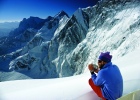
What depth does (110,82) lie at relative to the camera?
3.89m

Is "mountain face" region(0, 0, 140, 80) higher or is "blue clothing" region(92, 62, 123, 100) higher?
"mountain face" region(0, 0, 140, 80)

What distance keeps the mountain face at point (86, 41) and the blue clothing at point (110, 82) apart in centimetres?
4968

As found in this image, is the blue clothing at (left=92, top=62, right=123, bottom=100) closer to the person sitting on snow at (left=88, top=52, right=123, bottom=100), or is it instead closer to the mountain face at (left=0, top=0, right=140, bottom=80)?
the person sitting on snow at (left=88, top=52, right=123, bottom=100)

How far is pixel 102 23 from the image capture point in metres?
103

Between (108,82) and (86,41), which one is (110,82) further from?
(86,41)

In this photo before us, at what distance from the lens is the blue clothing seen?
3885 mm

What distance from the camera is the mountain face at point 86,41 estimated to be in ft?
229

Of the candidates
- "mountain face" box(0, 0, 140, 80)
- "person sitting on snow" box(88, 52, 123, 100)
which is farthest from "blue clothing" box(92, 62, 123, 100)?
"mountain face" box(0, 0, 140, 80)

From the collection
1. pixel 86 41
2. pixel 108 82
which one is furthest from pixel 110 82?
pixel 86 41

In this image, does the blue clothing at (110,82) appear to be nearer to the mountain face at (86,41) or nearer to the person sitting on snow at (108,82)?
the person sitting on snow at (108,82)

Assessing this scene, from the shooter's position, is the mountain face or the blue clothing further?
the mountain face

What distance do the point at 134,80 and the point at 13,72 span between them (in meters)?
182

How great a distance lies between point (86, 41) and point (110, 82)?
106 metres

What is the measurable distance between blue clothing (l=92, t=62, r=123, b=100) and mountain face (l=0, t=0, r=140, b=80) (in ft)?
163
